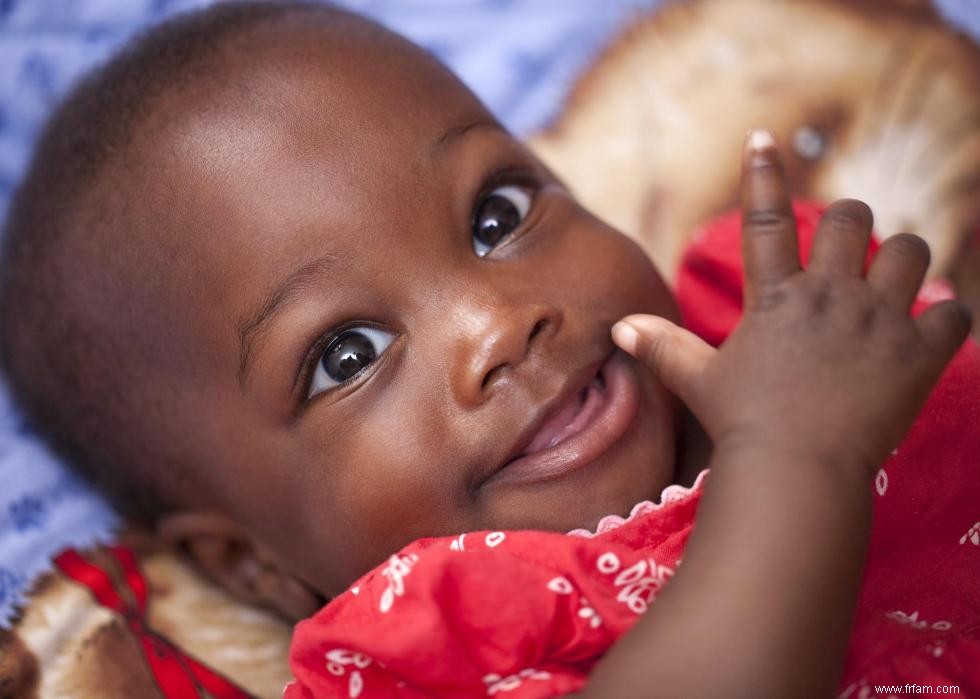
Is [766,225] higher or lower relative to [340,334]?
lower

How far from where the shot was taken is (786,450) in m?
1.02

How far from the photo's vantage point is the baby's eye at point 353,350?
4.38 ft

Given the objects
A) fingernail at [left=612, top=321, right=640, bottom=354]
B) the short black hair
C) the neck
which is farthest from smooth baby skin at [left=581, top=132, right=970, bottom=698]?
the short black hair

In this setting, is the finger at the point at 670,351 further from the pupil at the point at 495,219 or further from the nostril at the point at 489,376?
the pupil at the point at 495,219

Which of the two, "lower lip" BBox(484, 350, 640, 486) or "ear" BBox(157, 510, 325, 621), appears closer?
"lower lip" BBox(484, 350, 640, 486)

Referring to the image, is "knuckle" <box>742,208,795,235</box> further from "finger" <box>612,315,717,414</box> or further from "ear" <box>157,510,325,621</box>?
"ear" <box>157,510,325,621</box>

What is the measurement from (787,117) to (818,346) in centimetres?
104

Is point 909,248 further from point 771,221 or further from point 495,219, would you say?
point 495,219

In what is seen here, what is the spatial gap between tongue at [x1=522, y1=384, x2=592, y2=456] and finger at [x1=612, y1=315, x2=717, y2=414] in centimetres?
13

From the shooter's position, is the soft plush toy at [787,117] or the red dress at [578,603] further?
the soft plush toy at [787,117]

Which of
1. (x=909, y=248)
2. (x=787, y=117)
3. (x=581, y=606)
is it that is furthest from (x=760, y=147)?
(x=787, y=117)

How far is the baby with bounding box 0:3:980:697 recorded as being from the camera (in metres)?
1.03

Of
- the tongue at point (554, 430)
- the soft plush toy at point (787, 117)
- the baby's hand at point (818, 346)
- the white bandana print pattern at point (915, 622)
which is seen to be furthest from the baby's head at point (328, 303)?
the soft plush toy at point (787, 117)

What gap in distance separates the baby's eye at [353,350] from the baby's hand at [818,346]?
1.24 feet
